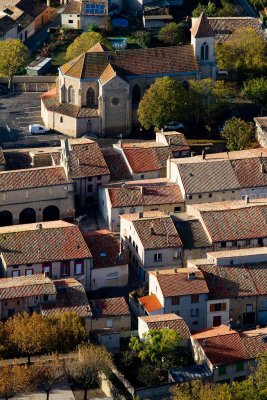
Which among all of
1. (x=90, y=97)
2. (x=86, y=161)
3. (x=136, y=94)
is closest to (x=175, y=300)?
(x=86, y=161)

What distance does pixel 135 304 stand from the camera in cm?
15375

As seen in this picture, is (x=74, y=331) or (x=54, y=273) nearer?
(x=74, y=331)

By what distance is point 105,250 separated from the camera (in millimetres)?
159750

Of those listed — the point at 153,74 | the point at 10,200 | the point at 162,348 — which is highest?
the point at 153,74

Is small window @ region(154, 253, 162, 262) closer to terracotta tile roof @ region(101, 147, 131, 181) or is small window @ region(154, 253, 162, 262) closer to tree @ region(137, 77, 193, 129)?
terracotta tile roof @ region(101, 147, 131, 181)

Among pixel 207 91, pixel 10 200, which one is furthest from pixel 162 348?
pixel 207 91

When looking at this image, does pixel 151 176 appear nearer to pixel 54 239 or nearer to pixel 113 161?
pixel 113 161

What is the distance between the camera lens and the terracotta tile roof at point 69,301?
147375mm

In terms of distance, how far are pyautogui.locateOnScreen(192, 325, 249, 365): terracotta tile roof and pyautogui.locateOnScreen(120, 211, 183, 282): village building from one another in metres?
14.9

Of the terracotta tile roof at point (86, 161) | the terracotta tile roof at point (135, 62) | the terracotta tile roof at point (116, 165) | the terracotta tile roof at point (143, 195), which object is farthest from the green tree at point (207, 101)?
the terracotta tile roof at point (143, 195)

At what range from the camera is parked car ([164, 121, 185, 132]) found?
190 meters

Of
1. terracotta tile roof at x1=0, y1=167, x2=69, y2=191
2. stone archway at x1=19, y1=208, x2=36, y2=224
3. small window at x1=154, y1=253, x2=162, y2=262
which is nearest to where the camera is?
small window at x1=154, y1=253, x2=162, y2=262

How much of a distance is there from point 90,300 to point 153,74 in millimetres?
49528

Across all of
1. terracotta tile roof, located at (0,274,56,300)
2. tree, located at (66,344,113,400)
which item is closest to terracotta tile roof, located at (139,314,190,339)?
tree, located at (66,344,113,400)
